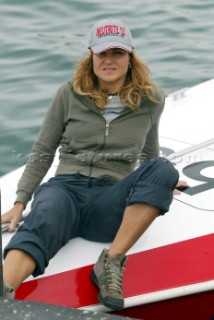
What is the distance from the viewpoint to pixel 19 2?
9164 millimetres

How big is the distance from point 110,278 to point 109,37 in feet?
3.48

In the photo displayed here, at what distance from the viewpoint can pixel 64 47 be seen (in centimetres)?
810

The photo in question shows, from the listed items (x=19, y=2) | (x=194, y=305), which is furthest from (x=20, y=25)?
(x=194, y=305)

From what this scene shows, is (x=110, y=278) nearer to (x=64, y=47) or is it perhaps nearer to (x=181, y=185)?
(x=181, y=185)

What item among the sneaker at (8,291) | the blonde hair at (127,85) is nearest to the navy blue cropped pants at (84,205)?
the sneaker at (8,291)

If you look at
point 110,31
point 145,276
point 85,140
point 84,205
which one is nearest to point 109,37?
point 110,31

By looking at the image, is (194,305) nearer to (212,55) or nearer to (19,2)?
(212,55)

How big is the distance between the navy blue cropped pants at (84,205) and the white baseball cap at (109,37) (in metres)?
0.56

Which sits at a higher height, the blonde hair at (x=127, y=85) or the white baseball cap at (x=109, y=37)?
the white baseball cap at (x=109, y=37)

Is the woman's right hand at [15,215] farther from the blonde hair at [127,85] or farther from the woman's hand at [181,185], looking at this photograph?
the woman's hand at [181,185]

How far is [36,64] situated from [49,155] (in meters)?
3.76

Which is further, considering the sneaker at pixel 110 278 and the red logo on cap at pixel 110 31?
the red logo on cap at pixel 110 31

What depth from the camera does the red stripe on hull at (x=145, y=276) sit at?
12.0 ft

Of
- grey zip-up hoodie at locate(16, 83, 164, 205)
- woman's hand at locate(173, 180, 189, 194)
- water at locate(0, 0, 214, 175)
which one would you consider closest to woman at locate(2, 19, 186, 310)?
grey zip-up hoodie at locate(16, 83, 164, 205)
